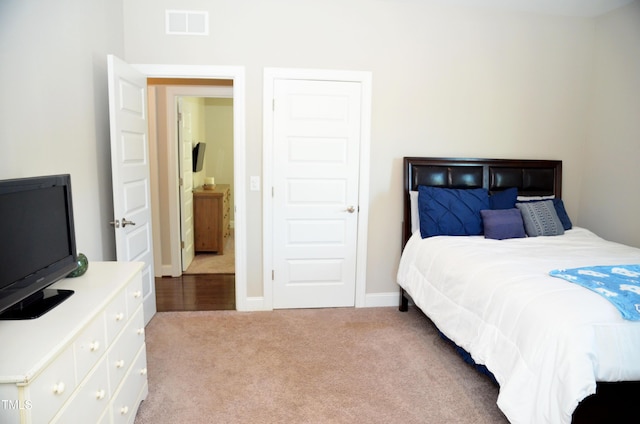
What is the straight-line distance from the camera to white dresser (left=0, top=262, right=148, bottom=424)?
119 cm

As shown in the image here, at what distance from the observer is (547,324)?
1874 mm

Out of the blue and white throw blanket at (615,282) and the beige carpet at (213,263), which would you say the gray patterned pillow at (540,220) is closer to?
the blue and white throw blanket at (615,282)

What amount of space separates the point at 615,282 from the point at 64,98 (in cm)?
325

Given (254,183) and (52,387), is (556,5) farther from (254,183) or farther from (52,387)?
(52,387)

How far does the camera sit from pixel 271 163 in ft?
11.8

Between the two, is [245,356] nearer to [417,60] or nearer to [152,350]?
[152,350]

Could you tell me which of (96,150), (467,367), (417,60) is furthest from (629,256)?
(96,150)

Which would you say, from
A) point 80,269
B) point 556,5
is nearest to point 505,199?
point 556,5

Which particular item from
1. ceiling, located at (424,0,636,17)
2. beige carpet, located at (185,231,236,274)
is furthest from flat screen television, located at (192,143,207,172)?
ceiling, located at (424,0,636,17)

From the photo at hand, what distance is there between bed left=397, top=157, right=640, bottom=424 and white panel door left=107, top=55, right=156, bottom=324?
2209 mm

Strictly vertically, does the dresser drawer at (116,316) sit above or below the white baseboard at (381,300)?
above

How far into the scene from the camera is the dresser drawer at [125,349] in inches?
72.4

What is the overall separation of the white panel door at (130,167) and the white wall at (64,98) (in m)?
0.15

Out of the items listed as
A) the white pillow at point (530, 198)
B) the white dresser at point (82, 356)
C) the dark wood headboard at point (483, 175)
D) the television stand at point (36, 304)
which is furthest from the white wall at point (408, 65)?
the television stand at point (36, 304)
